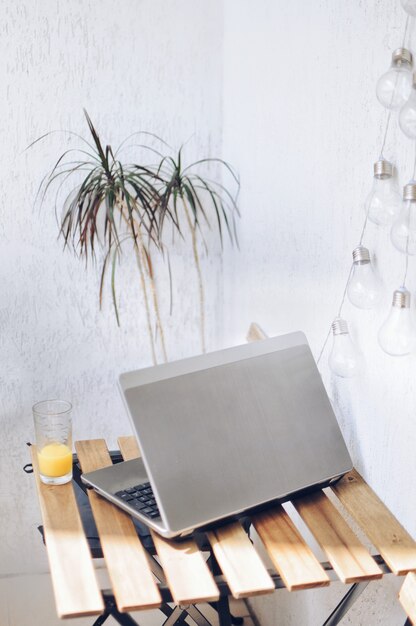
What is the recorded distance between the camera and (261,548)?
225 centimetres

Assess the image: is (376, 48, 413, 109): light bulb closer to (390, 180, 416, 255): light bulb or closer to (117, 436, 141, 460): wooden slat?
(390, 180, 416, 255): light bulb

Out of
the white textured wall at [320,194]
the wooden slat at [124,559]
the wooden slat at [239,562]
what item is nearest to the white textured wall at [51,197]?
the white textured wall at [320,194]

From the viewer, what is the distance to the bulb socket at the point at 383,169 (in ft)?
4.24

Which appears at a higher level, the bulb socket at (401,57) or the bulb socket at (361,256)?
the bulb socket at (401,57)

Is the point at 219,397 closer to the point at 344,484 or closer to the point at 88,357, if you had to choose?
the point at 344,484

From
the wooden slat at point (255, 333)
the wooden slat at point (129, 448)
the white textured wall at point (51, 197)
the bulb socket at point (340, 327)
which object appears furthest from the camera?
the white textured wall at point (51, 197)

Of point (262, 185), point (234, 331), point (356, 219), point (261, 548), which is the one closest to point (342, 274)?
point (356, 219)

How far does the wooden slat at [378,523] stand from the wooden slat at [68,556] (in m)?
0.49

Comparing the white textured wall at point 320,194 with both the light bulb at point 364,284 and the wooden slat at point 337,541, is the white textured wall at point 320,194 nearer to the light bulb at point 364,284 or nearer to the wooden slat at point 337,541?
the light bulb at point 364,284

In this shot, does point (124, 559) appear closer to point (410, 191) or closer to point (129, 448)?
point (129, 448)


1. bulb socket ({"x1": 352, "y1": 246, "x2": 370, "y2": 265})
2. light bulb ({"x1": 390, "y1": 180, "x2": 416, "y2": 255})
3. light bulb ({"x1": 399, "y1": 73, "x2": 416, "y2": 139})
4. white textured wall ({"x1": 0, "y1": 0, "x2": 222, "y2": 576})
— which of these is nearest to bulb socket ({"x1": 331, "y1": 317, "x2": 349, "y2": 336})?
bulb socket ({"x1": 352, "y1": 246, "x2": 370, "y2": 265})

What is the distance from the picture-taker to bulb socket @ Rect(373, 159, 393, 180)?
4.24 feet

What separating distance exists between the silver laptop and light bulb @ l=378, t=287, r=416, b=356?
0.24 meters

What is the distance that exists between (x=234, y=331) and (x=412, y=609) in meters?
1.32
